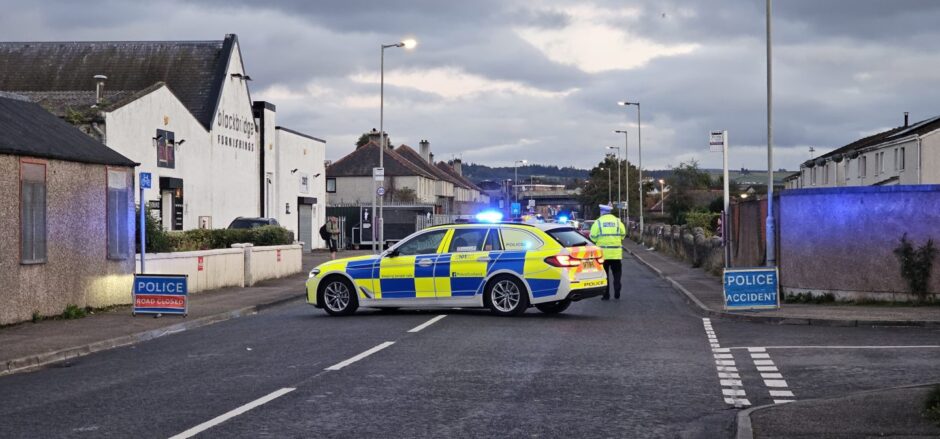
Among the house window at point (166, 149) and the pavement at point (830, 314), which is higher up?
the house window at point (166, 149)

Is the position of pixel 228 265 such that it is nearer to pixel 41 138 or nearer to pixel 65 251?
pixel 65 251

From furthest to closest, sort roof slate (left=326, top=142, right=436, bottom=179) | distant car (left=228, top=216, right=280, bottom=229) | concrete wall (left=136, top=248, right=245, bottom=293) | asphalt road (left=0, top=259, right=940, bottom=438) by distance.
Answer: roof slate (left=326, top=142, right=436, bottom=179), distant car (left=228, top=216, right=280, bottom=229), concrete wall (left=136, top=248, right=245, bottom=293), asphalt road (left=0, top=259, right=940, bottom=438)

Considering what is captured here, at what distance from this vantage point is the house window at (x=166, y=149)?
38.1m

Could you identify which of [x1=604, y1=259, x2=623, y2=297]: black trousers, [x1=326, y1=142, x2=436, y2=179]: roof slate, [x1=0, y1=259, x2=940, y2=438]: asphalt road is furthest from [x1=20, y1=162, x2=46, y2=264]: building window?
[x1=326, y1=142, x2=436, y2=179]: roof slate

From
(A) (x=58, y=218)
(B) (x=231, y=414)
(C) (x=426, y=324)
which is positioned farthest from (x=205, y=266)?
(B) (x=231, y=414)

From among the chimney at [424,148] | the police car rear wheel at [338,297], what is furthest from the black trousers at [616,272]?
the chimney at [424,148]

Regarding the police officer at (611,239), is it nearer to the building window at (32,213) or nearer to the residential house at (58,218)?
the residential house at (58,218)

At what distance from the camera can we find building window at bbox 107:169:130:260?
20.2 metres

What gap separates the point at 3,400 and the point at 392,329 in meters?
6.63

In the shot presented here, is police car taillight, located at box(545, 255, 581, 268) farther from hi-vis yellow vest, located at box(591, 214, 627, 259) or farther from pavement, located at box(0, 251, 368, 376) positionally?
pavement, located at box(0, 251, 368, 376)

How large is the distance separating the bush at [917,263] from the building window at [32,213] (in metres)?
14.2

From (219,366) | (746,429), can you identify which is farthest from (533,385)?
(219,366)

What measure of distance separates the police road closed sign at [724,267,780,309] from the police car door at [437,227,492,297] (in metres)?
4.19

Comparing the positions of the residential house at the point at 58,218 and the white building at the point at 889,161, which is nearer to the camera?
the residential house at the point at 58,218
